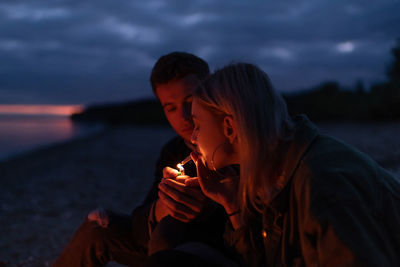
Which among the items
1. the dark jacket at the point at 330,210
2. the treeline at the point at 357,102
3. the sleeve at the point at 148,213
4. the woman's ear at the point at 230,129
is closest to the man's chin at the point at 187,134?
the sleeve at the point at 148,213

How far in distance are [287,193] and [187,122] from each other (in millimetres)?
1447

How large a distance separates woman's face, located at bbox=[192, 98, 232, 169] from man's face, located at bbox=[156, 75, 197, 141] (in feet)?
3.15

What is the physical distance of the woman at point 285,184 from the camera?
46.6 inches

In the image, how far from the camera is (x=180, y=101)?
9.22 ft

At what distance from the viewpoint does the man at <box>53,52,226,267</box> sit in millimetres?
1975

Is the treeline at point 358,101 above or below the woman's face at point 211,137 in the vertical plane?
below

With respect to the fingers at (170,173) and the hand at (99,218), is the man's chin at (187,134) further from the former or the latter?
the hand at (99,218)

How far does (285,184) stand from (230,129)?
422mm

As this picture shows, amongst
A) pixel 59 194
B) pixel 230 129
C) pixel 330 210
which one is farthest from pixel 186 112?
pixel 59 194

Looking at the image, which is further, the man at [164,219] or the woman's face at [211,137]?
A: the man at [164,219]

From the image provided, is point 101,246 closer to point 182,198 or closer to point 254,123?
point 182,198

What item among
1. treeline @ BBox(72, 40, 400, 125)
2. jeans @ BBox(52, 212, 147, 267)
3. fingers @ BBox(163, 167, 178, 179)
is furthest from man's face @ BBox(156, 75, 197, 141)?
treeline @ BBox(72, 40, 400, 125)

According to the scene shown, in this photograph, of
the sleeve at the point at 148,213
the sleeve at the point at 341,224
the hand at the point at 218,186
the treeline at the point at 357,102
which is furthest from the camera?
the treeline at the point at 357,102

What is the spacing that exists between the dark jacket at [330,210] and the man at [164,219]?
585mm
